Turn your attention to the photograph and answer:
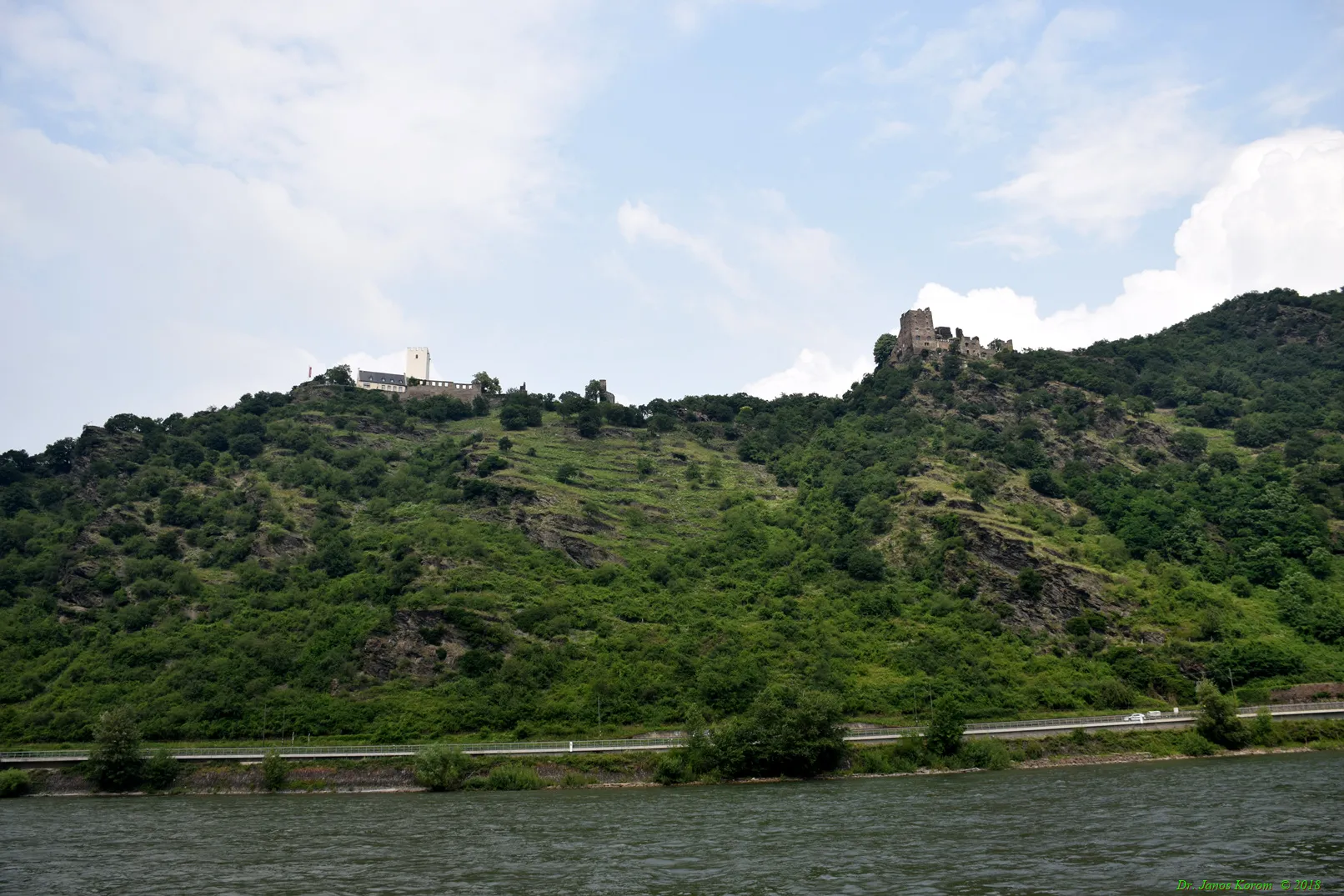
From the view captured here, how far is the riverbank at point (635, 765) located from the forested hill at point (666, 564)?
30.2 feet

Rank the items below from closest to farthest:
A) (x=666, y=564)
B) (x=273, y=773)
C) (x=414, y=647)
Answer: (x=273, y=773) → (x=414, y=647) → (x=666, y=564)

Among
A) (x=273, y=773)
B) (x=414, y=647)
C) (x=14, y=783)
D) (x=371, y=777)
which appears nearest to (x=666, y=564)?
(x=414, y=647)

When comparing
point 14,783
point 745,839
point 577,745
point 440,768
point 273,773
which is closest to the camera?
point 745,839

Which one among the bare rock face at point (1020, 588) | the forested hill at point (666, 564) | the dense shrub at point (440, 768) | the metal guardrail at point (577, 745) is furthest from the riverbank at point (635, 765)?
the bare rock face at point (1020, 588)

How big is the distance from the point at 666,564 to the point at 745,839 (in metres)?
79.5

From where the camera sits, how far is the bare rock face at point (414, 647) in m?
104

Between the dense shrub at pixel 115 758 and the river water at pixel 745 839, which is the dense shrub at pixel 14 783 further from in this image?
the river water at pixel 745 839

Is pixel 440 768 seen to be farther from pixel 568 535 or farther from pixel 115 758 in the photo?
pixel 568 535

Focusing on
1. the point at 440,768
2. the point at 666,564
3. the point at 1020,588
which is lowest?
the point at 440,768

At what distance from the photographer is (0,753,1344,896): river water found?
39.0 m

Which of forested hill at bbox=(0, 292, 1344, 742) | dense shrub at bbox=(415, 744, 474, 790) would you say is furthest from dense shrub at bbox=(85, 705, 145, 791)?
dense shrub at bbox=(415, 744, 474, 790)

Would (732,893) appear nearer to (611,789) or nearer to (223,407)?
(611,789)

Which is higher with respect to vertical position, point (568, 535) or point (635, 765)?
point (568, 535)

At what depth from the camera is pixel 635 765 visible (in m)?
83.7
